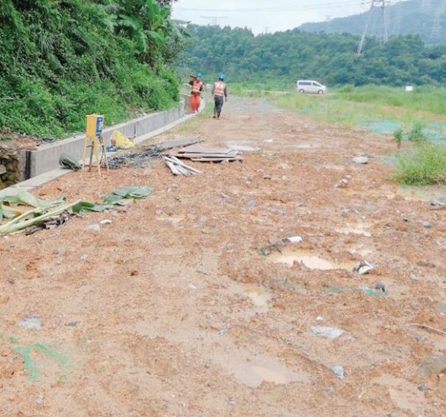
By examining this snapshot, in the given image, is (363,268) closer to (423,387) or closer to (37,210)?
(423,387)

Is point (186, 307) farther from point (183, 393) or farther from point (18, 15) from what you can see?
point (18, 15)

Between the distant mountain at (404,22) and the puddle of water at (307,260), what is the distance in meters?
123

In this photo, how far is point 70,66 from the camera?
41.8 ft

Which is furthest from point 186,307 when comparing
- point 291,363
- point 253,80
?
point 253,80

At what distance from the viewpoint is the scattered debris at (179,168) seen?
9.01 metres

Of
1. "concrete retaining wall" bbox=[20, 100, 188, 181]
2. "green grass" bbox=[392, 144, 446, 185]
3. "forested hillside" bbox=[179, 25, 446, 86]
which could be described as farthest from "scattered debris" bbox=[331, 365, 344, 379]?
"forested hillside" bbox=[179, 25, 446, 86]

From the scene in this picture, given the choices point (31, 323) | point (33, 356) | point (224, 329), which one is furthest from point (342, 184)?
point (33, 356)

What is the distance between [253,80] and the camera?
2837 inches

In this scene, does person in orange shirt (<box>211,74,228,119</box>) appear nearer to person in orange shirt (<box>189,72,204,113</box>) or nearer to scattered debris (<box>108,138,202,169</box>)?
person in orange shirt (<box>189,72,204,113</box>)

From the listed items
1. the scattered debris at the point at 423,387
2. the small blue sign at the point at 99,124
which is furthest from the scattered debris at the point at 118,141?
the scattered debris at the point at 423,387

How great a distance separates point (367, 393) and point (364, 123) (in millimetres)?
17854

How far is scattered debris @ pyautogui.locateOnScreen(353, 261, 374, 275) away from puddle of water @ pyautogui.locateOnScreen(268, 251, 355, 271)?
121mm

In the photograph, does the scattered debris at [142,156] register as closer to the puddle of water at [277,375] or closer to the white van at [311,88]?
the puddle of water at [277,375]

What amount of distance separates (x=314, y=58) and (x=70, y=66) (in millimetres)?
66894
